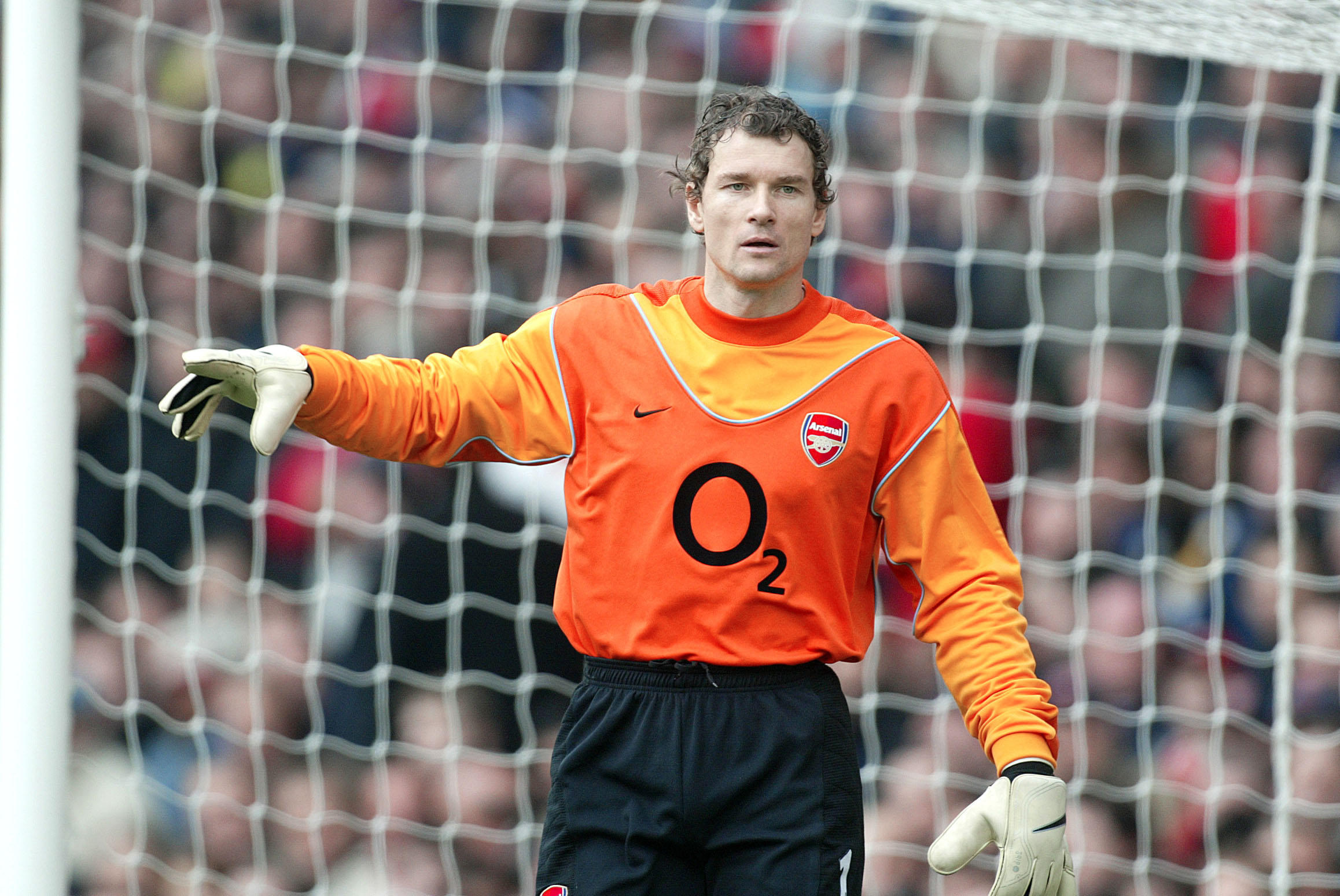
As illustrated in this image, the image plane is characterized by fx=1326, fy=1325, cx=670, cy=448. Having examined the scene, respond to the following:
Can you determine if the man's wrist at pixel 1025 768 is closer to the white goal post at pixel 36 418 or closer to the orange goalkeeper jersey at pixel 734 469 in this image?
the orange goalkeeper jersey at pixel 734 469

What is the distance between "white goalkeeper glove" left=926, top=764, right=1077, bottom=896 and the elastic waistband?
257 mm

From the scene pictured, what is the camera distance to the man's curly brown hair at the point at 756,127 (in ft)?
5.25

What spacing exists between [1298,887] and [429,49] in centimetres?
290

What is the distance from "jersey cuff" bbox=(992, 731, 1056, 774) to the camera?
5.04 ft

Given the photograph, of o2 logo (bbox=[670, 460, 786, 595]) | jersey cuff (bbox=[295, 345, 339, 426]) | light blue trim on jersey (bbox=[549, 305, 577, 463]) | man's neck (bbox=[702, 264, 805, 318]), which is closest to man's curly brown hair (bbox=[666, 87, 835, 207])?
man's neck (bbox=[702, 264, 805, 318])

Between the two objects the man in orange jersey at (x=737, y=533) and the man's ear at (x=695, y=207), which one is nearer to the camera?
the man in orange jersey at (x=737, y=533)

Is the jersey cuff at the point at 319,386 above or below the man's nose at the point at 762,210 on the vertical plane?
below

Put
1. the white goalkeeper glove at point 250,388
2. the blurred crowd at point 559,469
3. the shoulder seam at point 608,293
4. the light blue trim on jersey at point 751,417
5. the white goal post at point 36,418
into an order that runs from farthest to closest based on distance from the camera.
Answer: the blurred crowd at point 559,469
the white goal post at point 36,418
the shoulder seam at point 608,293
the light blue trim on jersey at point 751,417
the white goalkeeper glove at point 250,388

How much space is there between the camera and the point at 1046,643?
3.18m

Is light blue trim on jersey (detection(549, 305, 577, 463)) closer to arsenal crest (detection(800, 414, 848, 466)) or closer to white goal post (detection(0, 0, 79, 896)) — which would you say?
arsenal crest (detection(800, 414, 848, 466))

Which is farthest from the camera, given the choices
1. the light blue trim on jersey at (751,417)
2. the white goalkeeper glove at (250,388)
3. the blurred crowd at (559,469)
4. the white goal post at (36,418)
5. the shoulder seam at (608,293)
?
the blurred crowd at (559,469)

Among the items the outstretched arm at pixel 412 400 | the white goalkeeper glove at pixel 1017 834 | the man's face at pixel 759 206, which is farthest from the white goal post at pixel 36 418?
the white goalkeeper glove at pixel 1017 834

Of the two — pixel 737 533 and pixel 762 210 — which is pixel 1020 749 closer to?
pixel 737 533

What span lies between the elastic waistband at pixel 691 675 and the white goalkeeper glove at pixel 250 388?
1.59 ft
